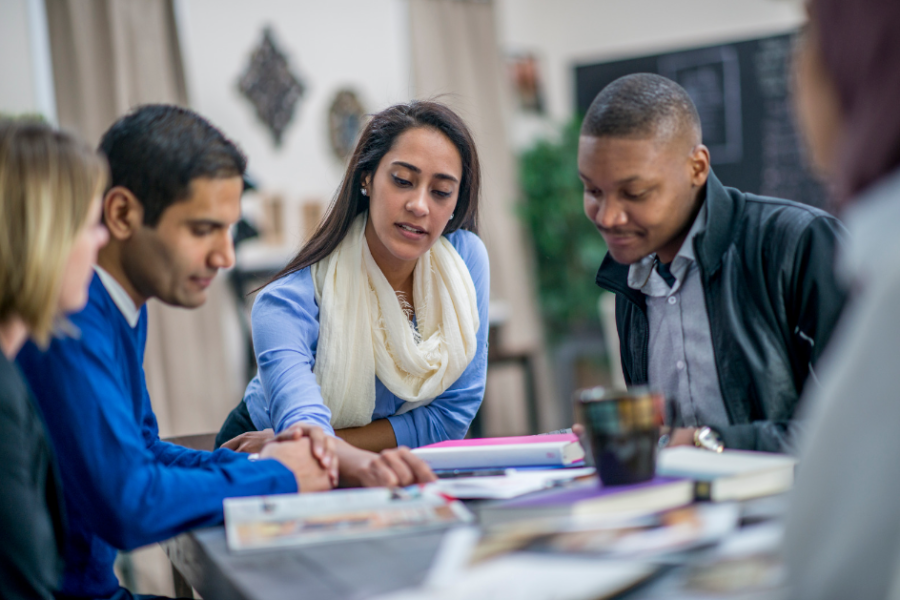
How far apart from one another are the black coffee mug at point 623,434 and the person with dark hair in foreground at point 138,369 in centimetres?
41

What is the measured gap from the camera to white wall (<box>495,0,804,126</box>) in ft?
16.4

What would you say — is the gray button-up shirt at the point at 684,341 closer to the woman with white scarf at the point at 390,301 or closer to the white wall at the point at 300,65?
the woman with white scarf at the point at 390,301

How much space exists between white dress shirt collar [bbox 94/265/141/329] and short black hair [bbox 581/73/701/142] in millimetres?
809

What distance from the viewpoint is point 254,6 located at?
4.28 meters

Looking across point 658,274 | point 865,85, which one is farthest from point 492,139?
point 865,85

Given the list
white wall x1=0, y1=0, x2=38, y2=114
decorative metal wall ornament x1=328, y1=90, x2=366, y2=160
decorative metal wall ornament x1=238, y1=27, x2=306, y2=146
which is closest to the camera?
white wall x1=0, y1=0, x2=38, y2=114

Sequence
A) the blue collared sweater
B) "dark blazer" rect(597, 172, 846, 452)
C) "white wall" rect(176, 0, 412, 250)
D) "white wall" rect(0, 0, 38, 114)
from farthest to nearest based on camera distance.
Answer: "white wall" rect(176, 0, 412, 250)
"white wall" rect(0, 0, 38, 114)
"dark blazer" rect(597, 172, 846, 452)
the blue collared sweater

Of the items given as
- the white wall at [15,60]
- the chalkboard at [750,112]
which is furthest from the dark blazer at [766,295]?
the chalkboard at [750,112]

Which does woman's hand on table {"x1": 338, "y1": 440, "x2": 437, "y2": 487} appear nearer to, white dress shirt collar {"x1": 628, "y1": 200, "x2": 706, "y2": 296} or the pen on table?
the pen on table

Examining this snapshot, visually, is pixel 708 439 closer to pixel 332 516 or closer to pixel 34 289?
pixel 332 516

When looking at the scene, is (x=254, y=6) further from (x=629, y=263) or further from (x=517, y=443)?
(x=517, y=443)

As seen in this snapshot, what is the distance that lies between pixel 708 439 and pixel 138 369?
83 cm

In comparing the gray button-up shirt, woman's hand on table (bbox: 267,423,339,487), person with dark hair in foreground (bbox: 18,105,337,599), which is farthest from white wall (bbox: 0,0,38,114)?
the gray button-up shirt

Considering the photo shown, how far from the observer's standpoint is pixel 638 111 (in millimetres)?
1423
